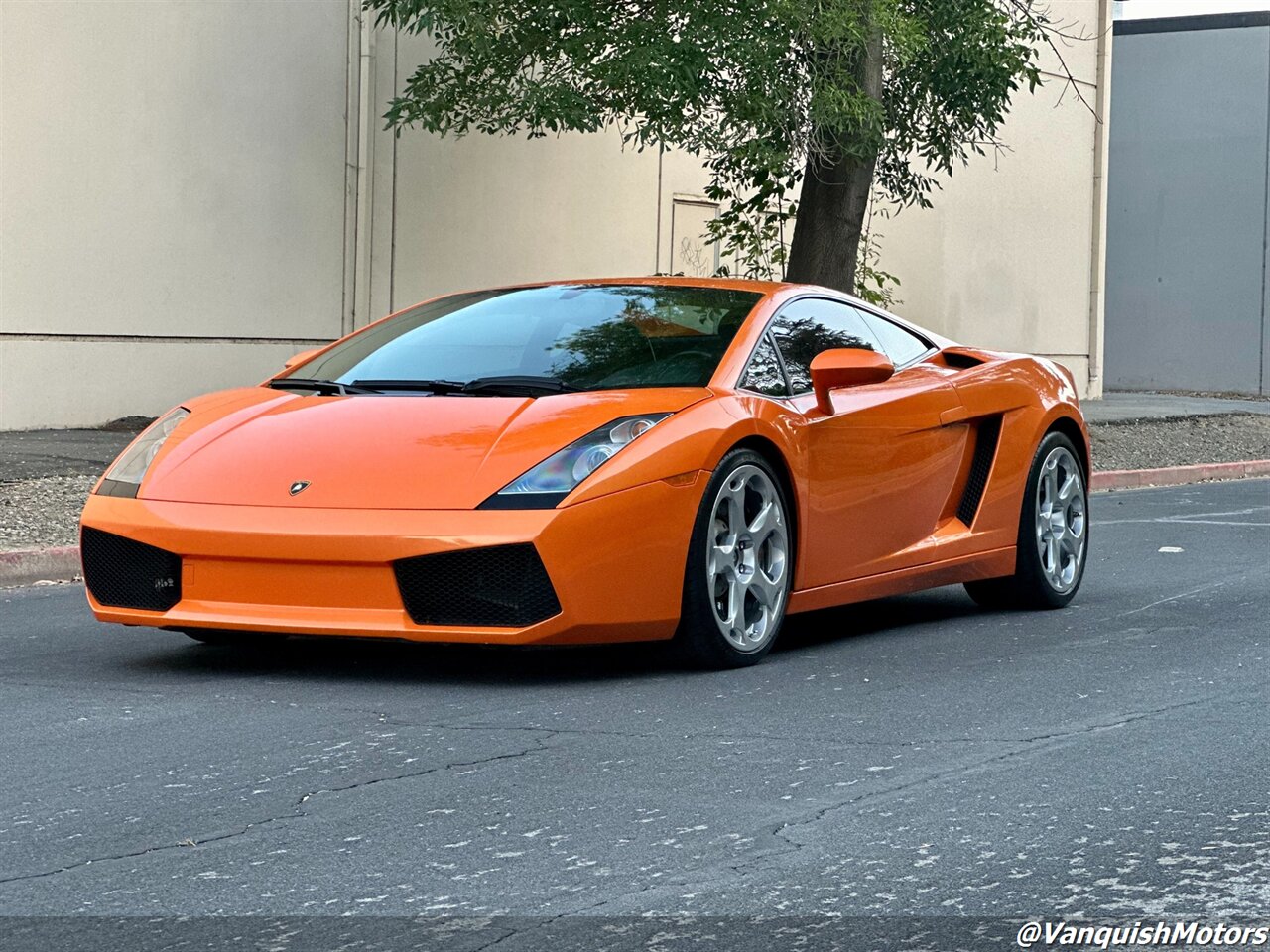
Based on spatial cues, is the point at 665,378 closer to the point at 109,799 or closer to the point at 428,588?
the point at 428,588

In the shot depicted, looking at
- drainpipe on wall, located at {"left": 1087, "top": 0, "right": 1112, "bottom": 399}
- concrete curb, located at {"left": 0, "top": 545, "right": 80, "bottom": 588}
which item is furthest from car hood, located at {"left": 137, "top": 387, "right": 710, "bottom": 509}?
drainpipe on wall, located at {"left": 1087, "top": 0, "right": 1112, "bottom": 399}

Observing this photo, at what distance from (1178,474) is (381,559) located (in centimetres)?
1242

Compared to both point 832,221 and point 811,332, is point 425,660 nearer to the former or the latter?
point 811,332

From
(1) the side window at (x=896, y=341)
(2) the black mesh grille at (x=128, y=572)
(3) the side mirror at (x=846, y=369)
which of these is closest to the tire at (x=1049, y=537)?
(1) the side window at (x=896, y=341)

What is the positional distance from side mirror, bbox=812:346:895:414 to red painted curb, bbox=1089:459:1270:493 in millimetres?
9020

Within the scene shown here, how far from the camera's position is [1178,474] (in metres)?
17.0

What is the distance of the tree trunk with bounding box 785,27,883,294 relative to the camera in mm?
17000

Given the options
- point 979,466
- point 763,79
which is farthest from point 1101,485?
point 979,466

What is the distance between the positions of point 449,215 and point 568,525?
13.3 meters

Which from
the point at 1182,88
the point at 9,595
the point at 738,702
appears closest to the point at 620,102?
the point at 9,595

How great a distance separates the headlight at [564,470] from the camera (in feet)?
19.2

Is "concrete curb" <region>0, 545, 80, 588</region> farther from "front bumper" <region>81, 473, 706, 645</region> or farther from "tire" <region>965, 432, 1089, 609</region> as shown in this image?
"tire" <region>965, 432, 1089, 609</region>

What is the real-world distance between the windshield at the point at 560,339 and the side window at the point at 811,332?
6.7 inches

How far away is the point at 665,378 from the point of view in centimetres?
655
